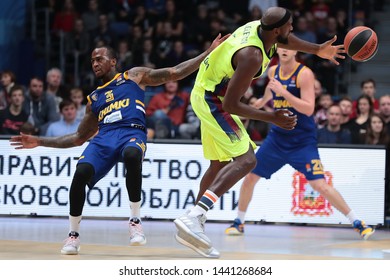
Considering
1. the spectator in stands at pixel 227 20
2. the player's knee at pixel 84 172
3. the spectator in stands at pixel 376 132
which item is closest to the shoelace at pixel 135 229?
the player's knee at pixel 84 172

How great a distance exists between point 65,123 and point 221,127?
494 centimetres

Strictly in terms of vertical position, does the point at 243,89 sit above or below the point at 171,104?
below

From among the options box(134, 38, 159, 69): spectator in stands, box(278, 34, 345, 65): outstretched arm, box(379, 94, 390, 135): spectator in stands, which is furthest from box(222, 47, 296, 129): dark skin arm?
box(134, 38, 159, 69): spectator in stands

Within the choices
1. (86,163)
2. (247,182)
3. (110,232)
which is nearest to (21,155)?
(110,232)

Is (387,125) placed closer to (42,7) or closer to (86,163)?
(86,163)

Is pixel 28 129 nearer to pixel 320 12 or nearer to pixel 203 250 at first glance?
pixel 203 250

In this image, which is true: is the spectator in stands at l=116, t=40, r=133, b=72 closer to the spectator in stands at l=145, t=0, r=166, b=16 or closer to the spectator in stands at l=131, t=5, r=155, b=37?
the spectator in stands at l=131, t=5, r=155, b=37

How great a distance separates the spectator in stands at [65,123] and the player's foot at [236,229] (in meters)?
3.32

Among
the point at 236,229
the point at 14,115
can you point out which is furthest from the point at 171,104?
the point at 236,229

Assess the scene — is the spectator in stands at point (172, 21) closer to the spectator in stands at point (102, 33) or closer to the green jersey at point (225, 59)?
the spectator in stands at point (102, 33)

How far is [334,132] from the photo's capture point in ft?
39.4

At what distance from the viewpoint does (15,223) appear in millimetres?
10703

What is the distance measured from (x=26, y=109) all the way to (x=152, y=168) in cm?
270

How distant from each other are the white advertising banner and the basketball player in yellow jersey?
298cm
